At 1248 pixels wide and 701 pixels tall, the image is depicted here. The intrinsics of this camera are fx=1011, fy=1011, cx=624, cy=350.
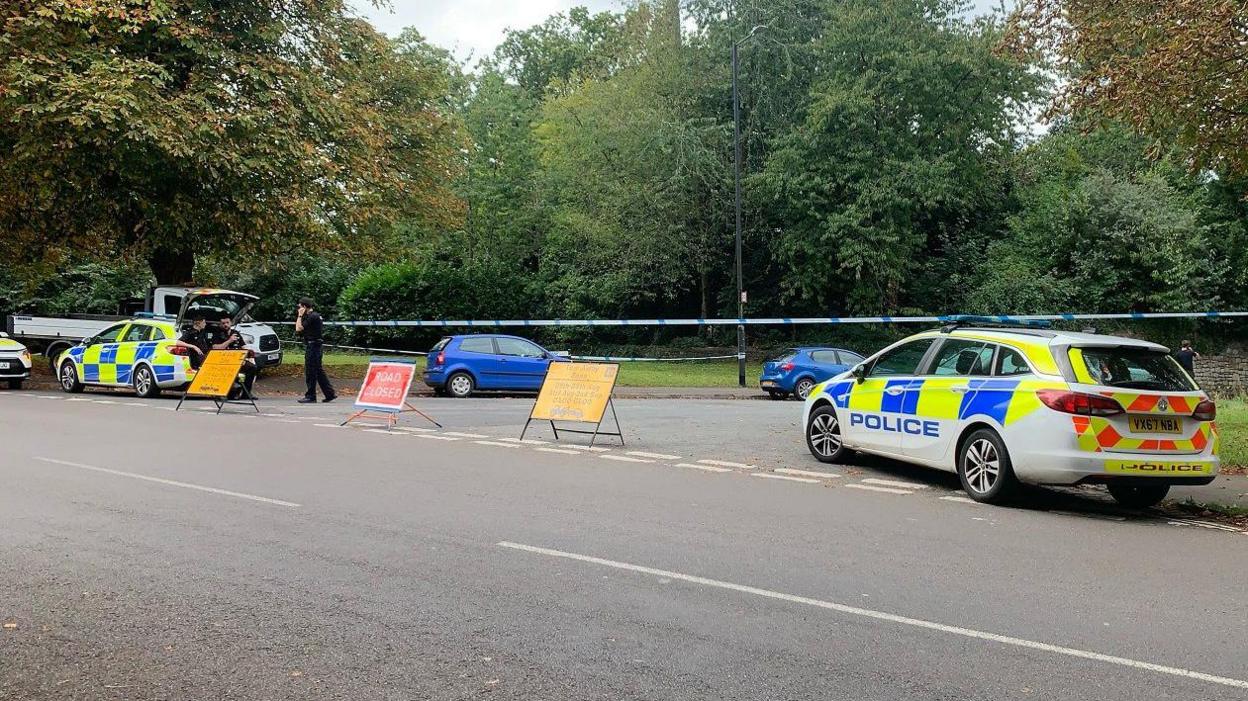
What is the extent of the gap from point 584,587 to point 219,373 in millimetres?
12556

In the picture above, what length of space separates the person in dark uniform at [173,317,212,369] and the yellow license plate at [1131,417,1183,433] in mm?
16691

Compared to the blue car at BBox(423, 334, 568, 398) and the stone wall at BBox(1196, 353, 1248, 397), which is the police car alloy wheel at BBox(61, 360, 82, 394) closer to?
the blue car at BBox(423, 334, 568, 398)

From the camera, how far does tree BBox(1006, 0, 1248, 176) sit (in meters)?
11.6

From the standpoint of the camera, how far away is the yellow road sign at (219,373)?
1644 cm

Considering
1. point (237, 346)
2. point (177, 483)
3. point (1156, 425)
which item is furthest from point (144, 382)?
point (1156, 425)

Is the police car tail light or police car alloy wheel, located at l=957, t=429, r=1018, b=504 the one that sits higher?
the police car tail light

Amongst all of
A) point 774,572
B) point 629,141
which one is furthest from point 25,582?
point 629,141

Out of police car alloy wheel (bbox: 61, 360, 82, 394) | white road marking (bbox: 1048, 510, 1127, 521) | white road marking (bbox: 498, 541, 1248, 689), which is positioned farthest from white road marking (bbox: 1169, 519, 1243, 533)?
→ police car alloy wheel (bbox: 61, 360, 82, 394)

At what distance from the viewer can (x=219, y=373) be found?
652 inches

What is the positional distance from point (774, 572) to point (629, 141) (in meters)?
31.2

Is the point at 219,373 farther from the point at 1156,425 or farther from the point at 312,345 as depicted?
the point at 1156,425

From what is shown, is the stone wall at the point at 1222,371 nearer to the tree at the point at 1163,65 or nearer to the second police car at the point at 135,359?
the tree at the point at 1163,65

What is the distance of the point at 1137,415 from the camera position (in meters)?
8.49

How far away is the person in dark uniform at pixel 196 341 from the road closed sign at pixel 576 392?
9502 mm
